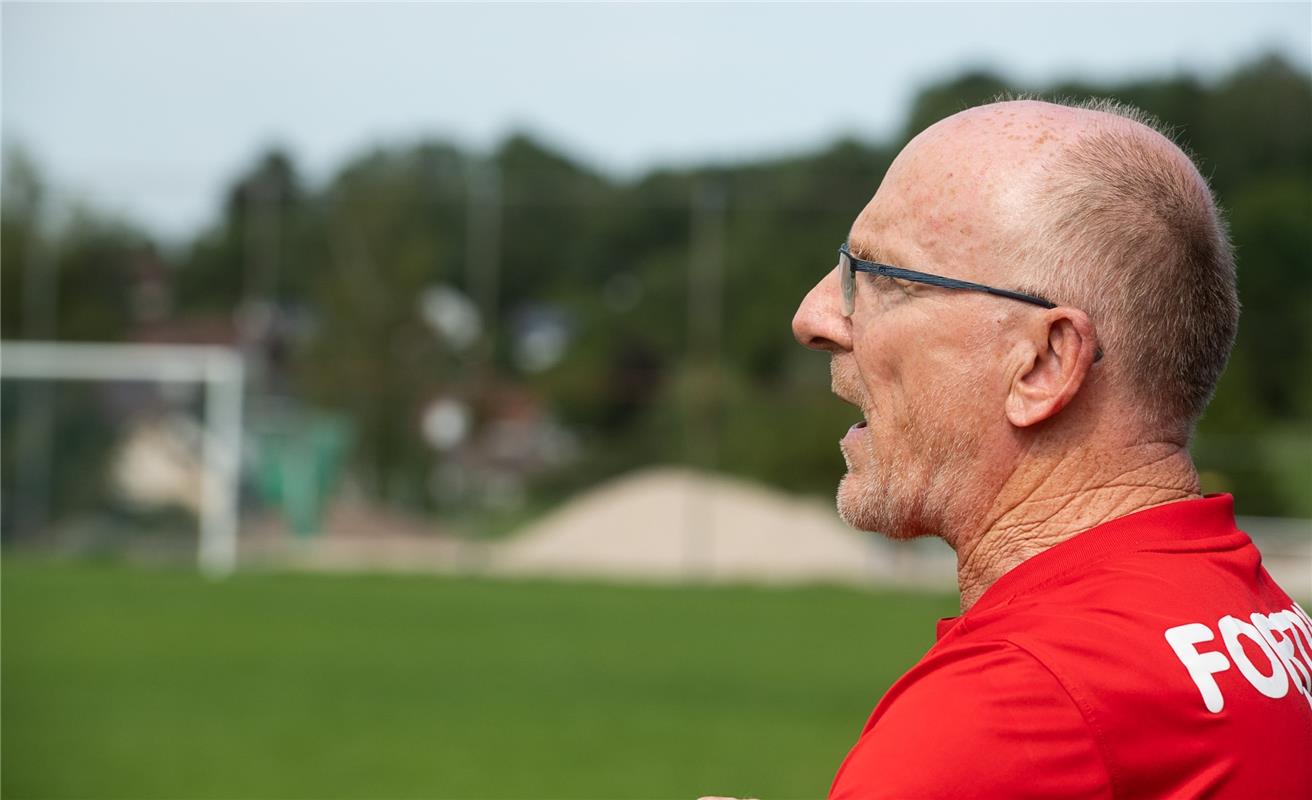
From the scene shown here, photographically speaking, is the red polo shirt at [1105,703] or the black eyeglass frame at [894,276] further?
the black eyeglass frame at [894,276]

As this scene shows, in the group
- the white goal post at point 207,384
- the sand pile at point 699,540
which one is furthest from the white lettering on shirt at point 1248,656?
the white goal post at point 207,384

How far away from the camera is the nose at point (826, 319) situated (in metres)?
1.91

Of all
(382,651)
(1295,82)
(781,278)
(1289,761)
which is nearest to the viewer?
(1289,761)

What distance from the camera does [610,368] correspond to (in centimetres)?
2403

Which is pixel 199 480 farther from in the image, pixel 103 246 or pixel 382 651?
pixel 382 651

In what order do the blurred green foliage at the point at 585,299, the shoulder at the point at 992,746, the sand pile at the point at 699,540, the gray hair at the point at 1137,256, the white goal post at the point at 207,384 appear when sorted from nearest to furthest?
the shoulder at the point at 992,746 < the gray hair at the point at 1137,256 < the sand pile at the point at 699,540 < the white goal post at the point at 207,384 < the blurred green foliage at the point at 585,299

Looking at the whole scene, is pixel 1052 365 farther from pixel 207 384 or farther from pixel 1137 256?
pixel 207 384

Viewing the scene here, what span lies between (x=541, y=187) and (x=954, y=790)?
24158 millimetres

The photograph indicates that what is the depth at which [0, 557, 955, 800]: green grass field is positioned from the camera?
9070 millimetres

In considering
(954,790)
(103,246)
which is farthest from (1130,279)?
(103,246)

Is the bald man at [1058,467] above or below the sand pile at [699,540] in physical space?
above

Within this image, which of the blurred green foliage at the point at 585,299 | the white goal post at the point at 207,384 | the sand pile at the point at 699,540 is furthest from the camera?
the blurred green foliage at the point at 585,299

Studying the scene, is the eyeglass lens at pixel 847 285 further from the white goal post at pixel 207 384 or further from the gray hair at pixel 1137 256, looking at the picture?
the white goal post at pixel 207 384

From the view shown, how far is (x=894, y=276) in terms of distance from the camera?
1808 mm
